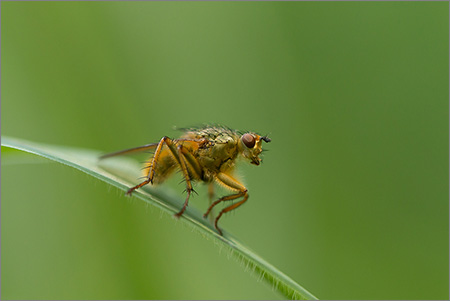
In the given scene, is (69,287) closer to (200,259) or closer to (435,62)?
(200,259)

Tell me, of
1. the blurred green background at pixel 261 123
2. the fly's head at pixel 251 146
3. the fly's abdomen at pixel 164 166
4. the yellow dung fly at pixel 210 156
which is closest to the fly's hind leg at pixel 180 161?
the yellow dung fly at pixel 210 156

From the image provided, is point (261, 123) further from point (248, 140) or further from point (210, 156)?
point (210, 156)

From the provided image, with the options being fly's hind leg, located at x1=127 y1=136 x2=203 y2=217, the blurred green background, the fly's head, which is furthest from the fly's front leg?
the blurred green background

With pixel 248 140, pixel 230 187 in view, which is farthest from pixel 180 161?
pixel 248 140

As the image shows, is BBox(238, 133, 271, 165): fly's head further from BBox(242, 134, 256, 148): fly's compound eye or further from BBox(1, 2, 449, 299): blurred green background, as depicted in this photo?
BBox(1, 2, 449, 299): blurred green background

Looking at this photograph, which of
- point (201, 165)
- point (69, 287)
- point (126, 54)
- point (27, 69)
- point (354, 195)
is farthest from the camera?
point (354, 195)

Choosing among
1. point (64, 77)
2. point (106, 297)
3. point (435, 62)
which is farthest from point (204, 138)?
point (435, 62)

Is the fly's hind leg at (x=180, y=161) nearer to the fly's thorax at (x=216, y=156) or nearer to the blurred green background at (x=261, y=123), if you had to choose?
the fly's thorax at (x=216, y=156)
